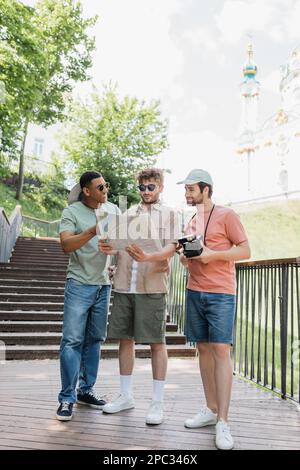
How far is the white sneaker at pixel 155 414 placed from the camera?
303cm

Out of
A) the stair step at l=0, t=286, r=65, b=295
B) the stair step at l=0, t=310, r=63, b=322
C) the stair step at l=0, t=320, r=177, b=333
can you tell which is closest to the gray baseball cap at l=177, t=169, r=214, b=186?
the stair step at l=0, t=320, r=177, b=333

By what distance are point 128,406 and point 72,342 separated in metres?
0.69

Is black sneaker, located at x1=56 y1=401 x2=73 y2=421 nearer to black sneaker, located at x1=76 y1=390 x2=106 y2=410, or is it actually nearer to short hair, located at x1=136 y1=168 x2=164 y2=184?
black sneaker, located at x1=76 y1=390 x2=106 y2=410

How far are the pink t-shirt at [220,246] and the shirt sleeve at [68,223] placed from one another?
3.03ft

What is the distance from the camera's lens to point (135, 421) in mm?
3107

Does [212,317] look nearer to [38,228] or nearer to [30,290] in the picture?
[30,290]

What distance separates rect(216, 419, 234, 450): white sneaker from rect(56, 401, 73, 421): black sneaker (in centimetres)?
104

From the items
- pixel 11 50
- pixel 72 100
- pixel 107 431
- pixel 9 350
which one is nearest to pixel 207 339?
pixel 107 431

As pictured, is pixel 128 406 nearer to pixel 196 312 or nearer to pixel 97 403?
pixel 97 403

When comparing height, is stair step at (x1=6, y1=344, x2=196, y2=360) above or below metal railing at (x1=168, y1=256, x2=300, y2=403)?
below

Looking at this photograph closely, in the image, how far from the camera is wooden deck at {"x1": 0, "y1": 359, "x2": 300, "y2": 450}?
2.71 metres

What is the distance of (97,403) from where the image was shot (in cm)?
346

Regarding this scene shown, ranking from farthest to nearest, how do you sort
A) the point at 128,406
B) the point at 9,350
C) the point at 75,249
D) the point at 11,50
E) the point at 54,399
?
the point at 11,50, the point at 9,350, the point at 54,399, the point at 128,406, the point at 75,249

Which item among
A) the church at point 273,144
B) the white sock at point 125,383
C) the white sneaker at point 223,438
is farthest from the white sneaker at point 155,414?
the church at point 273,144
